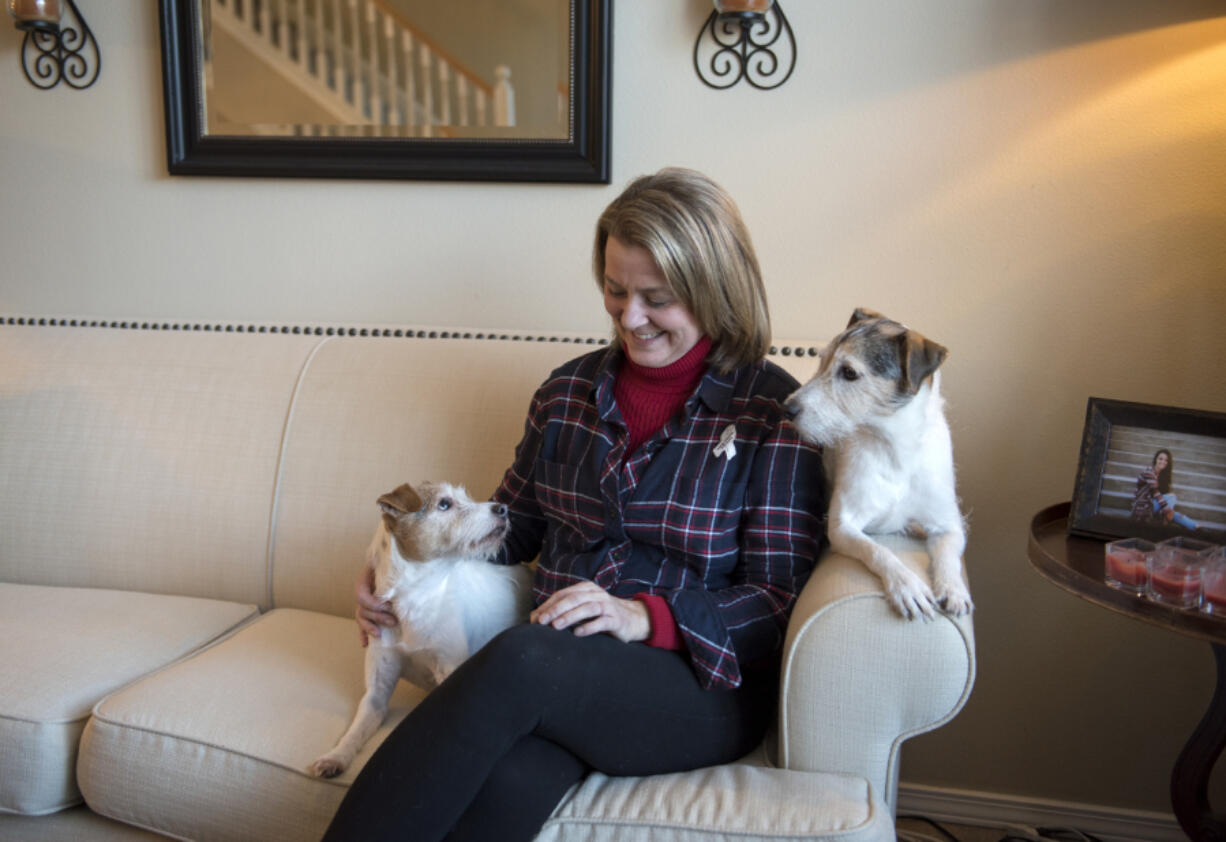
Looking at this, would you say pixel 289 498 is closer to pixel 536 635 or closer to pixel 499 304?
pixel 499 304

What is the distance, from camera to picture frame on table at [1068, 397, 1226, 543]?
163 centimetres

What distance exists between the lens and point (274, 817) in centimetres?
147

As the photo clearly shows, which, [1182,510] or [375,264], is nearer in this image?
[1182,510]

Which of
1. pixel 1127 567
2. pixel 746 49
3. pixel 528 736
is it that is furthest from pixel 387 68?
pixel 1127 567

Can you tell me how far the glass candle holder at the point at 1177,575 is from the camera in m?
1.34

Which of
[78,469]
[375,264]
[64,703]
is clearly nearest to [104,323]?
[78,469]

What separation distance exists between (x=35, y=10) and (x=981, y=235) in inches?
96.1

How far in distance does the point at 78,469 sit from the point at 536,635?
1559 millimetres

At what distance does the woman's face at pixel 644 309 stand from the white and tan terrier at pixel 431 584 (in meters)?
0.42

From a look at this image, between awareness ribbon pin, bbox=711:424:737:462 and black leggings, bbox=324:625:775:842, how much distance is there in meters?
0.35

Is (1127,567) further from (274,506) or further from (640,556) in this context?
(274,506)

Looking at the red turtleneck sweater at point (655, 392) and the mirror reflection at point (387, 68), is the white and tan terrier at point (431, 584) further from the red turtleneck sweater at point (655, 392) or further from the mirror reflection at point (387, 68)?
the mirror reflection at point (387, 68)

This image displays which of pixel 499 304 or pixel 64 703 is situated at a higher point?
pixel 499 304

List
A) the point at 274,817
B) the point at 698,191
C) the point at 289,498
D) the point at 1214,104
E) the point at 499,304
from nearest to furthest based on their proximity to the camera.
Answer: the point at 274,817 → the point at 698,191 → the point at 1214,104 → the point at 289,498 → the point at 499,304
